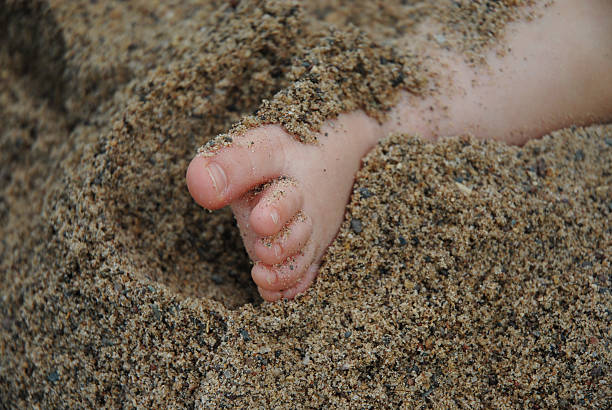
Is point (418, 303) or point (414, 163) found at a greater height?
point (414, 163)

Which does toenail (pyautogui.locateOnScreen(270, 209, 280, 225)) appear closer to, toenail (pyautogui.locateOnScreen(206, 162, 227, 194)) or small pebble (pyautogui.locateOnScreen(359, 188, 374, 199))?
toenail (pyautogui.locateOnScreen(206, 162, 227, 194))

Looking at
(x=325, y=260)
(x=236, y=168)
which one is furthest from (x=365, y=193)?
(x=236, y=168)

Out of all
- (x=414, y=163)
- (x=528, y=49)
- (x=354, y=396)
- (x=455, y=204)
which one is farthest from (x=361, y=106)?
(x=354, y=396)

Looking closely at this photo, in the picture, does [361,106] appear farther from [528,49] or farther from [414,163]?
[528,49]

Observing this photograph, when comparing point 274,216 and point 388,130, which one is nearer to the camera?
point 274,216

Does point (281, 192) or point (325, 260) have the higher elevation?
point (281, 192)

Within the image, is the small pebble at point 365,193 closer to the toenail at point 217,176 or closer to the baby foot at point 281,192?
the baby foot at point 281,192

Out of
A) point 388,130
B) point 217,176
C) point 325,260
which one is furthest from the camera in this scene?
point 388,130

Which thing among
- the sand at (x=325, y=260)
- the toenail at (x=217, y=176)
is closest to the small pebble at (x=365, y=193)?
the sand at (x=325, y=260)

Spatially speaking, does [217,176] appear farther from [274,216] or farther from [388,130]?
[388,130]
